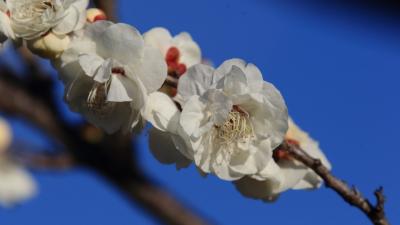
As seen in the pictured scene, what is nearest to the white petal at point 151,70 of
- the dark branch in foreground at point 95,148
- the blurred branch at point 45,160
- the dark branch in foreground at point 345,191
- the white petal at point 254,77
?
the white petal at point 254,77

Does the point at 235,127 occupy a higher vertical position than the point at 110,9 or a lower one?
lower

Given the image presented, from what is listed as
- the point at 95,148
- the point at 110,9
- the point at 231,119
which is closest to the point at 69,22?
the point at 231,119

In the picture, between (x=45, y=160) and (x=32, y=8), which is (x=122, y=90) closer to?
(x=32, y=8)

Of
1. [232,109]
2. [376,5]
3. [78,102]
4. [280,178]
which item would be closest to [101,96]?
[78,102]

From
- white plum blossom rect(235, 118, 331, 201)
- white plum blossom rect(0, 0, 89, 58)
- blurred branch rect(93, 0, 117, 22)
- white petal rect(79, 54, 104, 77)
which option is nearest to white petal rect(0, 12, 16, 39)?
white plum blossom rect(0, 0, 89, 58)

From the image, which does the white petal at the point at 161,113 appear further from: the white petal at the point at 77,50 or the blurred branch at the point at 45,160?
the blurred branch at the point at 45,160

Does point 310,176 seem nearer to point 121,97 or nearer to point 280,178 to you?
point 280,178
